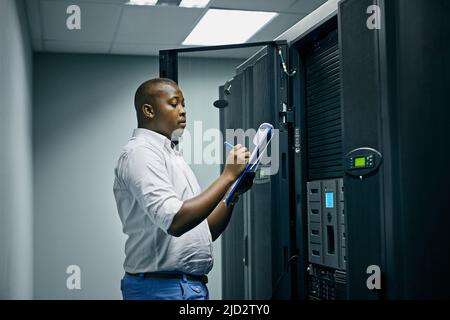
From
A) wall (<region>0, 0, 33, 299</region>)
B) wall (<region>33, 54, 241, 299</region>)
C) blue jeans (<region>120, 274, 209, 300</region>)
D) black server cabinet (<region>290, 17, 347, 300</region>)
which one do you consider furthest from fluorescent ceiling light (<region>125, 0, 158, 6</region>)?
blue jeans (<region>120, 274, 209, 300</region>)

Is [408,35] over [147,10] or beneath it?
beneath

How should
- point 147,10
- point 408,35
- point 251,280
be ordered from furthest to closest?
point 147,10 → point 251,280 → point 408,35

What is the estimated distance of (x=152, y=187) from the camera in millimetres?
1343

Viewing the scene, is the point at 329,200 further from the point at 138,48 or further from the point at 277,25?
the point at 138,48

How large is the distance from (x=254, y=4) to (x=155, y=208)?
2.58 metres

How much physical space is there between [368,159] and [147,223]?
0.62m

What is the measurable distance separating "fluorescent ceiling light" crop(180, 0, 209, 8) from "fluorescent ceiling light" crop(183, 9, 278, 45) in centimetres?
13

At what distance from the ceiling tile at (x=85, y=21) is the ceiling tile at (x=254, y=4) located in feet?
2.11

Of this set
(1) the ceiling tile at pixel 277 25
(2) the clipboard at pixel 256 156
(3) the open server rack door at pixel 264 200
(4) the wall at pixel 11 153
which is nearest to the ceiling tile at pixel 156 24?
(1) the ceiling tile at pixel 277 25

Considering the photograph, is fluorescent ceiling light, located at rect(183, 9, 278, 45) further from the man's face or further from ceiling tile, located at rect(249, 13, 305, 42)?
the man's face

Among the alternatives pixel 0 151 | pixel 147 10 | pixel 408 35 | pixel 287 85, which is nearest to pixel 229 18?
pixel 147 10

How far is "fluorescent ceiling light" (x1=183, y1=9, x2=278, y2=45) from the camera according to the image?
3841 millimetres

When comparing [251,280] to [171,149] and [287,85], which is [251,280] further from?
[171,149]
